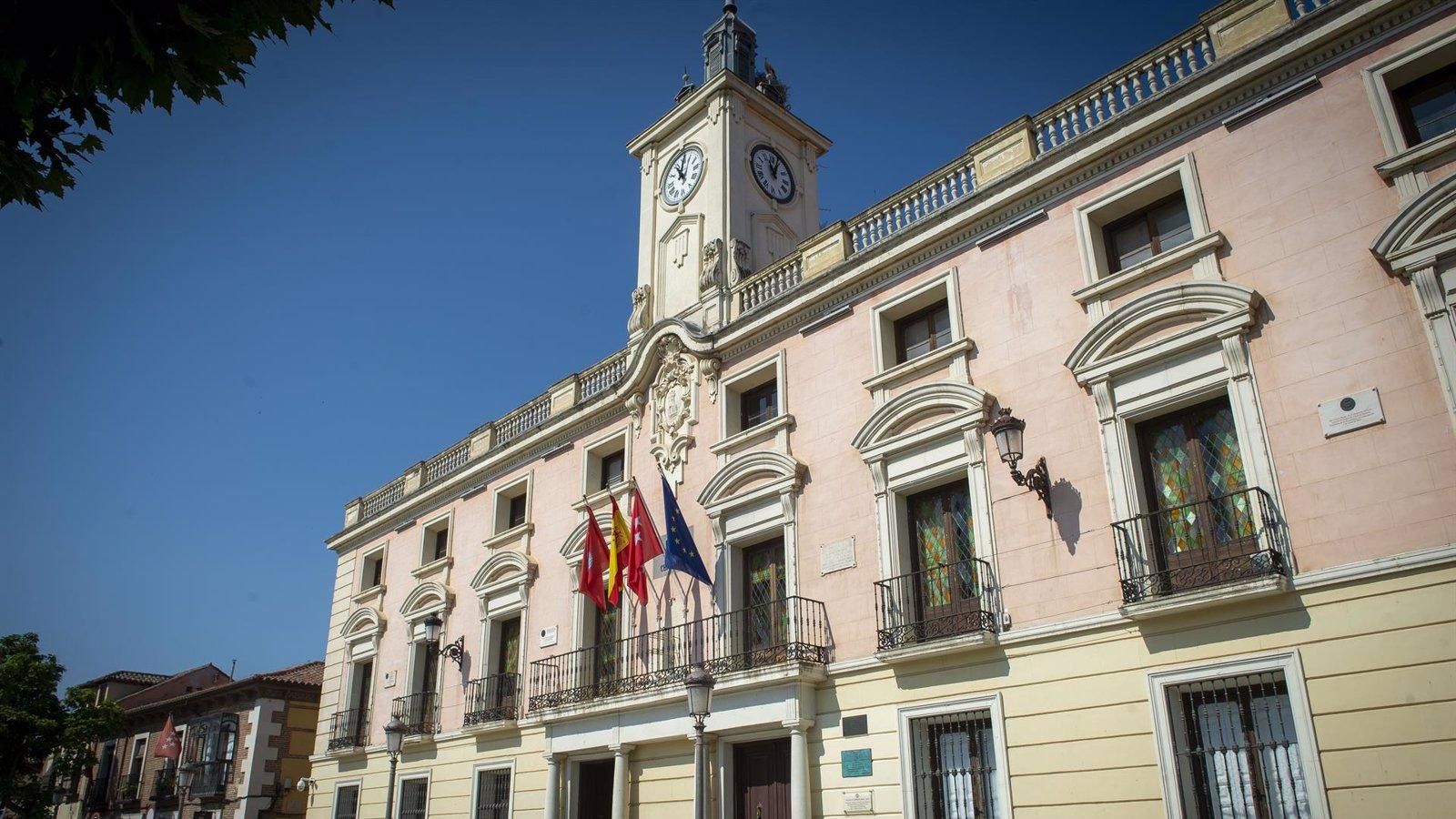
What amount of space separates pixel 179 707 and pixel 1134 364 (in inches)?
1193

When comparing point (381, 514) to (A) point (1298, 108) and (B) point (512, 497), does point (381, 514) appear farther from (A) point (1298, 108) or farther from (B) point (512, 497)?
(A) point (1298, 108)

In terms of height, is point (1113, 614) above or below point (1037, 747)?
above

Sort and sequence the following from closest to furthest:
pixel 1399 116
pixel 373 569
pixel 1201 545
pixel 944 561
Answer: pixel 1399 116 → pixel 1201 545 → pixel 944 561 → pixel 373 569

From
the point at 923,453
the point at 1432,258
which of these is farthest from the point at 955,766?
the point at 1432,258

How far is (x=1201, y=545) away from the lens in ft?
34.9

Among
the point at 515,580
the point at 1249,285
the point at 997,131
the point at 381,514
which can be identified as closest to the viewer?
the point at 1249,285

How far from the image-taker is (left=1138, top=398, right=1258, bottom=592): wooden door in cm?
1042

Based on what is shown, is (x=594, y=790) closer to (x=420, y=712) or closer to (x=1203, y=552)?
(x=420, y=712)

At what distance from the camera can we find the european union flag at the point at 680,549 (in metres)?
15.1

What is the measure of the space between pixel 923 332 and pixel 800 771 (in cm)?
591

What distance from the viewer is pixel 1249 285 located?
427 inches

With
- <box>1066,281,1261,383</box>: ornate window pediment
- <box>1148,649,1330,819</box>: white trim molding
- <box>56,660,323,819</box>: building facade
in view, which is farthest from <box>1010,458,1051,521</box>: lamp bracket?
<box>56,660,323,819</box>: building facade

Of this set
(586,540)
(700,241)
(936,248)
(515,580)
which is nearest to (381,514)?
(515,580)

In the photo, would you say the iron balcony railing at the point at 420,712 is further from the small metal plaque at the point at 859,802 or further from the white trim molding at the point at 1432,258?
the white trim molding at the point at 1432,258
